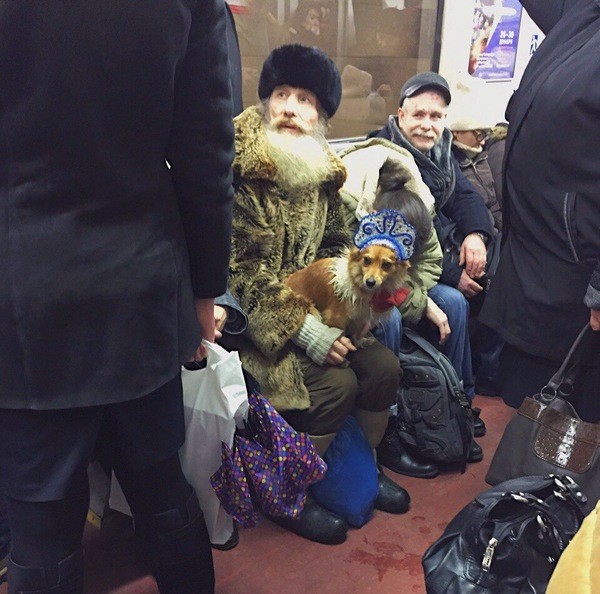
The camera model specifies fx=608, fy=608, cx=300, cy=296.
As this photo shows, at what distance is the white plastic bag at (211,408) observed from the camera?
1466 mm

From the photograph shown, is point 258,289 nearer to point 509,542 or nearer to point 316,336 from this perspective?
point 316,336

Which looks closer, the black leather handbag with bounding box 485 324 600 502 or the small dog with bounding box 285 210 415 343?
the black leather handbag with bounding box 485 324 600 502

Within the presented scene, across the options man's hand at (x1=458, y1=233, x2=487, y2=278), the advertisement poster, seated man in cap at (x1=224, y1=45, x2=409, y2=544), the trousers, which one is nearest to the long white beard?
seated man in cap at (x1=224, y1=45, x2=409, y2=544)

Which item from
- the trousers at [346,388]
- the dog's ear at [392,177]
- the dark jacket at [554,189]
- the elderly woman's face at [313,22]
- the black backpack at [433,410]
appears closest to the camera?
the dark jacket at [554,189]

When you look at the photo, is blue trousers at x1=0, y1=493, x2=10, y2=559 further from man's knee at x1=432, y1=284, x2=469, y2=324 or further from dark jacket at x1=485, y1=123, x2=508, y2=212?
dark jacket at x1=485, y1=123, x2=508, y2=212

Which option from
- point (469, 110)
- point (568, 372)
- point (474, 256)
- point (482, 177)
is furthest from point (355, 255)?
point (469, 110)

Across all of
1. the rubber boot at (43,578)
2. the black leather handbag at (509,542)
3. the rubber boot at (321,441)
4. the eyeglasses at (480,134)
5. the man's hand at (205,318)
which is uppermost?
the man's hand at (205,318)

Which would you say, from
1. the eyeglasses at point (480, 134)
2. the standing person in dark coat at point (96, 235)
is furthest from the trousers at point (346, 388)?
the eyeglasses at point (480, 134)

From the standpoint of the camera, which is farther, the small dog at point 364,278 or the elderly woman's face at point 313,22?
the elderly woman's face at point 313,22

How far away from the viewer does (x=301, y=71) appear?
1.80m

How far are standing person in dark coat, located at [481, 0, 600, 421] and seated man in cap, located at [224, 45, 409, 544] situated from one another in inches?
16.5

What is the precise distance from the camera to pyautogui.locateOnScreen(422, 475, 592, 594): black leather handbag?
124 centimetres

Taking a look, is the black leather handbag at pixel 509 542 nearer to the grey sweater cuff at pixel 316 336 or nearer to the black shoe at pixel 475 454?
the grey sweater cuff at pixel 316 336

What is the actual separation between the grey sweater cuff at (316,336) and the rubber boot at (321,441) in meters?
0.22
